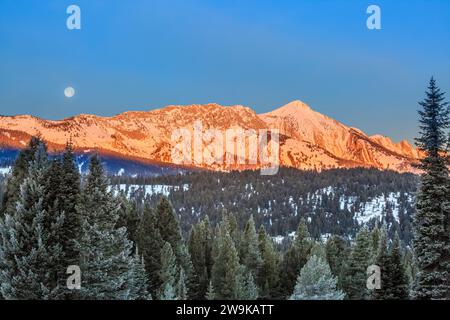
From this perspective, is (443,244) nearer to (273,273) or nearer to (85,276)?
(85,276)

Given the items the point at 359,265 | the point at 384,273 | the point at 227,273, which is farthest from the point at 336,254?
the point at 384,273

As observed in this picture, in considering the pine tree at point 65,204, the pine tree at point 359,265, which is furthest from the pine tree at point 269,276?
the pine tree at point 65,204

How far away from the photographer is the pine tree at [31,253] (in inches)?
948

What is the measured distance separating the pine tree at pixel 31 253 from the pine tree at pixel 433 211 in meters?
18.9

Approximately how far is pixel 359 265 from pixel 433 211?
62.4ft

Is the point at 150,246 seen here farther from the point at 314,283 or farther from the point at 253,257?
the point at 253,257

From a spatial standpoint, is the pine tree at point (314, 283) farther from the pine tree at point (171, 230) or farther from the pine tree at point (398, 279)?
the pine tree at point (171, 230)

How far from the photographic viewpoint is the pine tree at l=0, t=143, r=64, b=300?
24.1 meters

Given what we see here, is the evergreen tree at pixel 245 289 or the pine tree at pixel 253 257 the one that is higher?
the pine tree at pixel 253 257

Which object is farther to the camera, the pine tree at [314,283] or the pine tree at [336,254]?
the pine tree at [336,254]

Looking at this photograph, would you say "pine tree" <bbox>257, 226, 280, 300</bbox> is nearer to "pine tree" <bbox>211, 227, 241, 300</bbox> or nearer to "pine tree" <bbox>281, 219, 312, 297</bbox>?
"pine tree" <bbox>281, 219, 312, 297</bbox>
